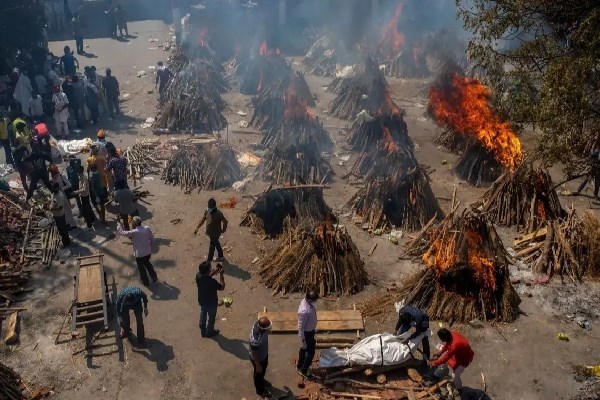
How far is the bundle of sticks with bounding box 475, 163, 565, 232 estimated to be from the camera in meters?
13.8

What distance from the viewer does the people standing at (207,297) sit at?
946 centimetres

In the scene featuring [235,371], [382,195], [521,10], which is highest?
[521,10]

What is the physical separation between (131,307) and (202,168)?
7.26 metres

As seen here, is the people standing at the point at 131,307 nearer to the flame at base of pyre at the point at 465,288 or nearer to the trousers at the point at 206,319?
the trousers at the point at 206,319

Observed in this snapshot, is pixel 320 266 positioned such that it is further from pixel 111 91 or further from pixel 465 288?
pixel 111 91

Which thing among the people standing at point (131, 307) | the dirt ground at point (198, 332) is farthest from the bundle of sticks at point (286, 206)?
the people standing at point (131, 307)

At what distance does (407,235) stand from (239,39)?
21613 millimetres

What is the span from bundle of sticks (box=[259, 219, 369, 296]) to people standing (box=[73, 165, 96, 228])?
202 inches

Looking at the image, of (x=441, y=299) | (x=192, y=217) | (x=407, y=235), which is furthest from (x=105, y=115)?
(x=441, y=299)

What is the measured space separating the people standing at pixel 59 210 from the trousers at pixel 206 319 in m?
4.70

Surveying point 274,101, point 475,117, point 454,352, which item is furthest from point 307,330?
point 274,101

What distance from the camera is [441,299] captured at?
10711mm

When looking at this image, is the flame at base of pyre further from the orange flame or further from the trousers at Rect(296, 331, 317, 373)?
the orange flame

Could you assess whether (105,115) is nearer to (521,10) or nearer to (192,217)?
(192,217)
